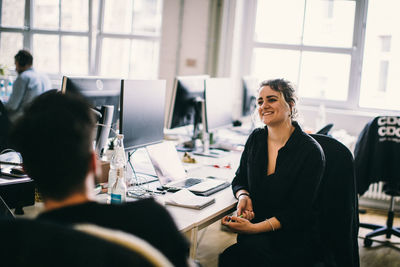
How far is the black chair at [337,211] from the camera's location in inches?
83.5

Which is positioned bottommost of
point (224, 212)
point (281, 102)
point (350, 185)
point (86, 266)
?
point (224, 212)

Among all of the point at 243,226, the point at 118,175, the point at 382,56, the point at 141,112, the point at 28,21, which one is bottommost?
the point at 243,226

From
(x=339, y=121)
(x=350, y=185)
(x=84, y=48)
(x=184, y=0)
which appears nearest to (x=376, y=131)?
(x=339, y=121)

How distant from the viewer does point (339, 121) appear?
4.80m

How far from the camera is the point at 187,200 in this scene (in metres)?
2.10

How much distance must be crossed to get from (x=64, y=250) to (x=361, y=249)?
10.8 ft

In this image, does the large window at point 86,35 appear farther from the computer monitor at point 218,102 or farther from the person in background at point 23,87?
the computer monitor at point 218,102

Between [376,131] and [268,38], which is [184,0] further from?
[376,131]

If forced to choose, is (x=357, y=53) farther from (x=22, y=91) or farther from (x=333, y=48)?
(x=22, y=91)

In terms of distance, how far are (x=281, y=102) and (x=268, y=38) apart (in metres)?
3.07

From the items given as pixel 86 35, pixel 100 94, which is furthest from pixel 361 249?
pixel 86 35

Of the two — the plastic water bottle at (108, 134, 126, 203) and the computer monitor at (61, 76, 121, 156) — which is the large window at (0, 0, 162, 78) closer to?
the computer monitor at (61, 76, 121, 156)

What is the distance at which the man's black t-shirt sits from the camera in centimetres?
88

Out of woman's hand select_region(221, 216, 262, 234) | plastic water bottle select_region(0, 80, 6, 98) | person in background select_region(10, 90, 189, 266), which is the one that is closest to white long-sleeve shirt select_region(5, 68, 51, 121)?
plastic water bottle select_region(0, 80, 6, 98)
